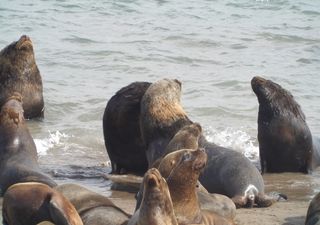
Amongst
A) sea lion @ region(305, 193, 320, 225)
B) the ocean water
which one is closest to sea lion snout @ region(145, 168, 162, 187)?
sea lion @ region(305, 193, 320, 225)

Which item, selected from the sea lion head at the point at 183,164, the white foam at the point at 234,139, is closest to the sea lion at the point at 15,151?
the sea lion head at the point at 183,164

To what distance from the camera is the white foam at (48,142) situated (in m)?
10.2

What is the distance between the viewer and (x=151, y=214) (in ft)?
16.7

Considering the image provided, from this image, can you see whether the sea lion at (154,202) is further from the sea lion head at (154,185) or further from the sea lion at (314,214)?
the sea lion at (314,214)

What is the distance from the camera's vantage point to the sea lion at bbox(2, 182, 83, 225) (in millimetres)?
5590

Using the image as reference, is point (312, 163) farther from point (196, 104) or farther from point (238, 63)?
point (238, 63)

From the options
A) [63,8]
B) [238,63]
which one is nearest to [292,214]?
[238,63]

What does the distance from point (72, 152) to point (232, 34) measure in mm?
10229

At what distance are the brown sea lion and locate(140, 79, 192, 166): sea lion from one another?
2574mm

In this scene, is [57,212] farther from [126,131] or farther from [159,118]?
[126,131]

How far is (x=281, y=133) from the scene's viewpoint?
980 centimetres

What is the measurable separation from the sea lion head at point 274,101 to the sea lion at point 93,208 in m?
3.95

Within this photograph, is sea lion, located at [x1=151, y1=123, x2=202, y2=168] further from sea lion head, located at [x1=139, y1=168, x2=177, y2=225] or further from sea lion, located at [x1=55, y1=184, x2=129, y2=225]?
sea lion head, located at [x1=139, y1=168, x2=177, y2=225]

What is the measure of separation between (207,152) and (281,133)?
1628 millimetres
